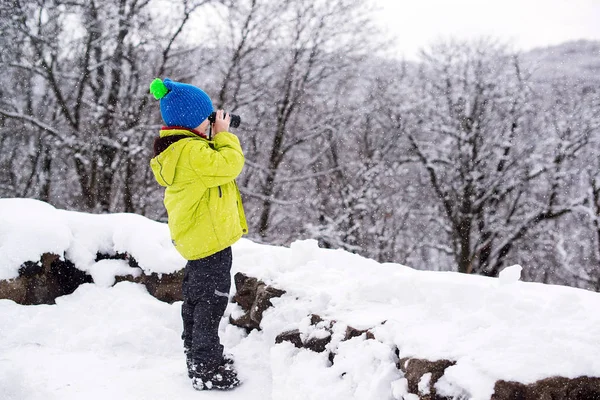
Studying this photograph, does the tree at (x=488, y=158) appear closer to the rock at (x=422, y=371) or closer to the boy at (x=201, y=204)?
the boy at (x=201, y=204)

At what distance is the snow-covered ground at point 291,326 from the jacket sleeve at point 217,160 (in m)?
1.06

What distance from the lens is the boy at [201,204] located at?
8.93 ft

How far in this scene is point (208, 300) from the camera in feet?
9.25

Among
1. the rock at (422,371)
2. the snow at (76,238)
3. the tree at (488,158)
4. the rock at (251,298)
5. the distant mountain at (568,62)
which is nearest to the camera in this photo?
the rock at (422,371)

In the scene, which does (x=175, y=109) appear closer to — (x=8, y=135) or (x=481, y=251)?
(x=481, y=251)

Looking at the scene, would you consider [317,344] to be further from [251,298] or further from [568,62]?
[568,62]

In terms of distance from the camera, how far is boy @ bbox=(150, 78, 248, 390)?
8.93ft

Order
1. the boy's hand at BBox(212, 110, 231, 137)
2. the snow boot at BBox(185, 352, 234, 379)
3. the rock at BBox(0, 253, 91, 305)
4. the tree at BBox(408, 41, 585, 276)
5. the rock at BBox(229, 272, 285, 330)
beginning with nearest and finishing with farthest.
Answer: the snow boot at BBox(185, 352, 234, 379), the boy's hand at BBox(212, 110, 231, 137), the rock at BBox(229, 272, 285, 330), the rock at BBox(0, 253, 91, 305), the tree at BBox(408, 41, 585, 276)

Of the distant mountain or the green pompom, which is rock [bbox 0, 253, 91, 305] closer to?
the green pompom

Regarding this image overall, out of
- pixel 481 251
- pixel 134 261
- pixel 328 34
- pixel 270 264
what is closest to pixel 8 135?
pixel 328 34

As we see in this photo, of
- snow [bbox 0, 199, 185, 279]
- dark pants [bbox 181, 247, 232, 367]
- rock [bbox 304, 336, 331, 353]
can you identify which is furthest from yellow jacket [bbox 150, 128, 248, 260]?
snow [bbox 0, 199, 185, 279]

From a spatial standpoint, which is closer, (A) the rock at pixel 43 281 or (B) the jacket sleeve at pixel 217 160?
(B) the jacket sleeve at pixel 217 160

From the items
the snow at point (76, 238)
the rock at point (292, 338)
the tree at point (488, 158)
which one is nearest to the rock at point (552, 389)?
the rock at point (292, 338)

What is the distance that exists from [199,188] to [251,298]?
1277 mm
